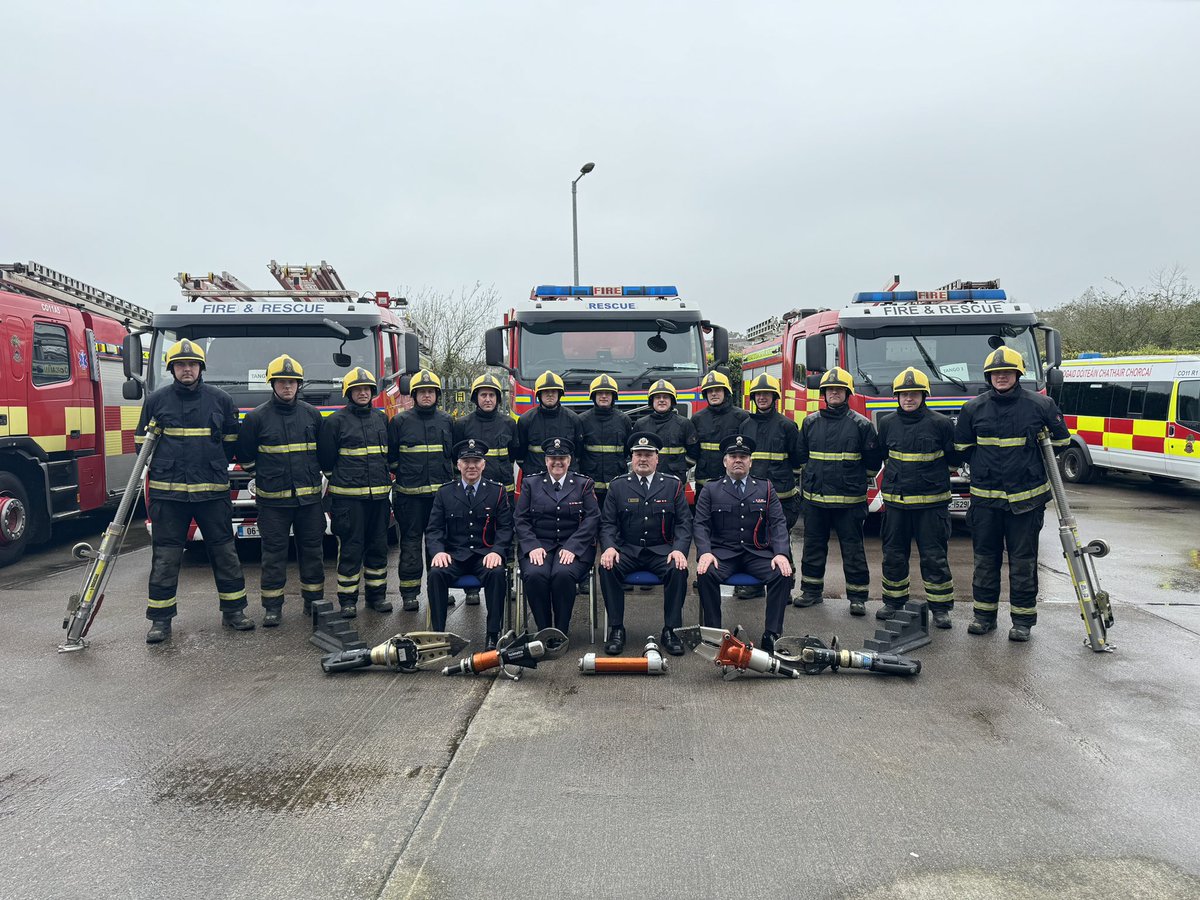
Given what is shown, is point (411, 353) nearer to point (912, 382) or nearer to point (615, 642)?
point (615, 642)

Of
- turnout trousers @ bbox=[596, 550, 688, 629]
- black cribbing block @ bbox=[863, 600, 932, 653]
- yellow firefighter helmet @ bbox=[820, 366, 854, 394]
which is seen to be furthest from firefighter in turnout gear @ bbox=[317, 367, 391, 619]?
black cribbing block @ bbox=[863, 600, 932, 653]

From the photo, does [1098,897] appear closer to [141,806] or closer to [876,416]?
[141,806]

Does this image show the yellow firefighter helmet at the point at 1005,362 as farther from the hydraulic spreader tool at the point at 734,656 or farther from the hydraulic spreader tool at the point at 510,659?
the hydraulic spreader tool at the point at 510,659

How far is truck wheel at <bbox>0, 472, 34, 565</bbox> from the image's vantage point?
835cm

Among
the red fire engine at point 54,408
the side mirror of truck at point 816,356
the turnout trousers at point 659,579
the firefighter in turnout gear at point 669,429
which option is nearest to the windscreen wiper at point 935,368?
the side mirror of truck at point 816,356

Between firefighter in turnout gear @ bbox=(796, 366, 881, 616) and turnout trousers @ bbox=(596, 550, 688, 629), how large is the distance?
5.02 ft

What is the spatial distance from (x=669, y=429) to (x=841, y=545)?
1648 millimetres

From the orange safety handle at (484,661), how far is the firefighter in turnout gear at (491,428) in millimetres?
1709

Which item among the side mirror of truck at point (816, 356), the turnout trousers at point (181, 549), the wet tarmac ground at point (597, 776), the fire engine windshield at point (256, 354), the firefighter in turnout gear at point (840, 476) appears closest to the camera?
the wet tarmac ground at point (597, 776)

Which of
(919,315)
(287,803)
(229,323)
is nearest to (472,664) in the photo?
(287,803)

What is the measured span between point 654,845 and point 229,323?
6.44 metres

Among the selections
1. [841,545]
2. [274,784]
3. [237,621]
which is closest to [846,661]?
[841,545]

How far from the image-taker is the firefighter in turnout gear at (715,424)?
7070mm

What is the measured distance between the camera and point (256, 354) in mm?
7730
